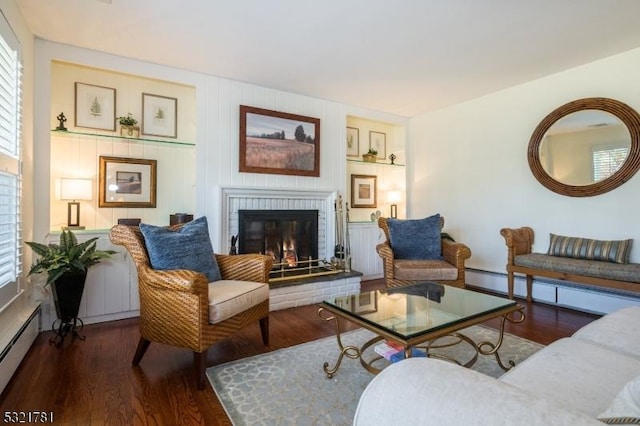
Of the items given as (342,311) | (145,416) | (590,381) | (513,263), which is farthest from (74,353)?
(513,263)

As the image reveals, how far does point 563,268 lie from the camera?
2.97 m

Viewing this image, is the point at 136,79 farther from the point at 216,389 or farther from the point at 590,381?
the point at 590,381

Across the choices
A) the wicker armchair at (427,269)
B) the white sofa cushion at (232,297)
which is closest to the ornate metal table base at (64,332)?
the white sofa cushion at (232,297)

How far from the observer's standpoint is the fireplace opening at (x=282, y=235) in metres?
3.63

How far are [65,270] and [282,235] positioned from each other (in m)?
2.06

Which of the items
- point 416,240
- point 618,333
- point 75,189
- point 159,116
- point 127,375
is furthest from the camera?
point 416,240

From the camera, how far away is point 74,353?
2.21 metres

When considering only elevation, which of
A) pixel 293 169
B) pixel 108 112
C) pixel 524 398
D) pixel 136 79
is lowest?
pixel 524 398

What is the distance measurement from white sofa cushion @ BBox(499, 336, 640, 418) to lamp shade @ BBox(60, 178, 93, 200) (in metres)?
3.22

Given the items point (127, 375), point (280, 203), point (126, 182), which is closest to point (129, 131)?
point (126, 182)

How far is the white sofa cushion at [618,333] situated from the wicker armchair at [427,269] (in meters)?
1.54

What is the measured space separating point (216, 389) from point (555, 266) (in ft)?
9.96

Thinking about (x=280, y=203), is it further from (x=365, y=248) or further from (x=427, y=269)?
(x=427, y=269)

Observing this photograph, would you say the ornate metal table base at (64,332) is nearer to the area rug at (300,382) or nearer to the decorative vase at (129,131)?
the area rug at (300,382)
